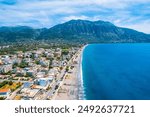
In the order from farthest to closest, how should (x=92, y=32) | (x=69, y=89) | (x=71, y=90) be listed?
(x=92, y=32)
(x=69, y=89)
(x=71, y=90)

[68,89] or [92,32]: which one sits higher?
[92,32]

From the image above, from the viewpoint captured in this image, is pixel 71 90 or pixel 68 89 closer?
pixel 71 90

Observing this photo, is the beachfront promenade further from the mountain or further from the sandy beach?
the mountain

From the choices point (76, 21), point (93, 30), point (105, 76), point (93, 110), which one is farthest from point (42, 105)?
point (76, 21)

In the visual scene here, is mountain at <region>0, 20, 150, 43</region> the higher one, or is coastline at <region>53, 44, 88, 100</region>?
mountain at <region>0, 20, 150, 43</region>

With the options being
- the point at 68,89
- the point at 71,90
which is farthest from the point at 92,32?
the point at 71,90

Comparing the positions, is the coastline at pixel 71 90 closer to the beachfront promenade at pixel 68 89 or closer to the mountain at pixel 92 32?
the beachfront promenade at pixel 68 89

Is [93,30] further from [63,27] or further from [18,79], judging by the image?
[18,79]

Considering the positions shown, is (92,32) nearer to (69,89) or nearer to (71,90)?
(69,89)

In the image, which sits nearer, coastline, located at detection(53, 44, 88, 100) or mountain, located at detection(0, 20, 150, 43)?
coastline, located at detection(53, 44, 88, 100)

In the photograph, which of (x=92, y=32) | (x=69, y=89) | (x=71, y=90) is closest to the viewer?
(x=71, y=90)

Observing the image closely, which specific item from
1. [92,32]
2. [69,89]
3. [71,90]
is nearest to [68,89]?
[69,89]

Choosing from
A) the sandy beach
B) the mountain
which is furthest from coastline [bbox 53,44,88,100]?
the mountain

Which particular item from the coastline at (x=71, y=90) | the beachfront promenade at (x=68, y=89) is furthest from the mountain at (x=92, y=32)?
Result: the coastline at (x=71, y=90)
